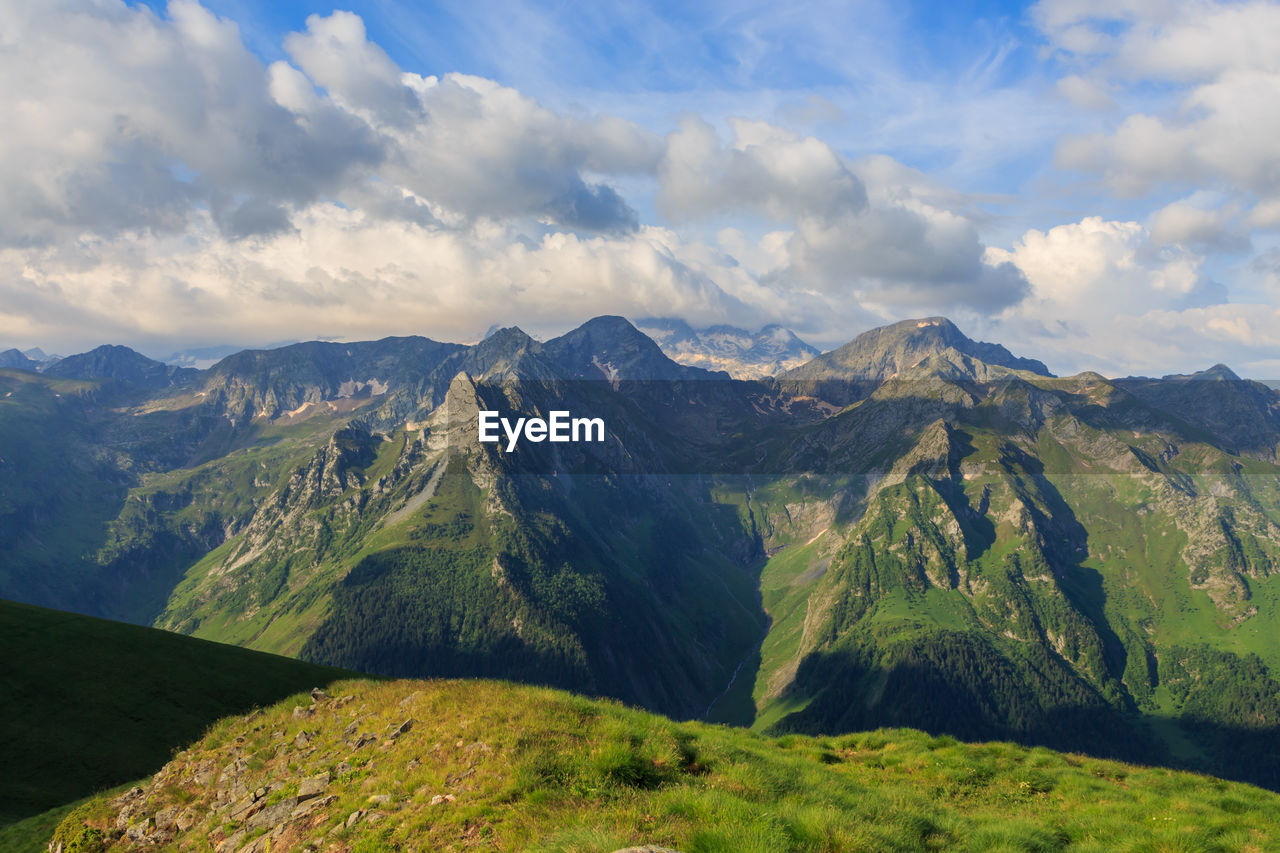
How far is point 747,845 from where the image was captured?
13.6 m

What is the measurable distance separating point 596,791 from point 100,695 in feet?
222

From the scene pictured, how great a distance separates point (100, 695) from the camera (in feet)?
193

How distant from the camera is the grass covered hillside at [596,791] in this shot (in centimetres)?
1694

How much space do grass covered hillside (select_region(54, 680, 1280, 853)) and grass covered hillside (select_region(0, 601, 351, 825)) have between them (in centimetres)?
2226

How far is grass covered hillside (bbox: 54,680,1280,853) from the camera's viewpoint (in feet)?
55.6

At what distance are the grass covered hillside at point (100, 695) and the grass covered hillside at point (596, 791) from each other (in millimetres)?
22257

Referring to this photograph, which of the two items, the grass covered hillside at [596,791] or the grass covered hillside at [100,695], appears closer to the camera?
the grass covered hillside at [596,791]

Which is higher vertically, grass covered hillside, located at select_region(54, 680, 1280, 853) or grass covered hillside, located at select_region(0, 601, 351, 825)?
grass covered hillside, located at select_region(54, 680, 1280, 853)

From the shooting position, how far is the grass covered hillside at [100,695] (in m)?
49.2

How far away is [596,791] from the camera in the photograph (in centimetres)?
1903

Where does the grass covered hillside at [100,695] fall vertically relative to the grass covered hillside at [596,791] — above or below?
below

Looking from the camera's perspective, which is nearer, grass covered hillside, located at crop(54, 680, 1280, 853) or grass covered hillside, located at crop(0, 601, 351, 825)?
grass covered hillside, located at crop(54, 680, 1280, 853)

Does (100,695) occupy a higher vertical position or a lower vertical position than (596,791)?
lower

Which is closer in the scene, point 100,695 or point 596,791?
point 596,791
